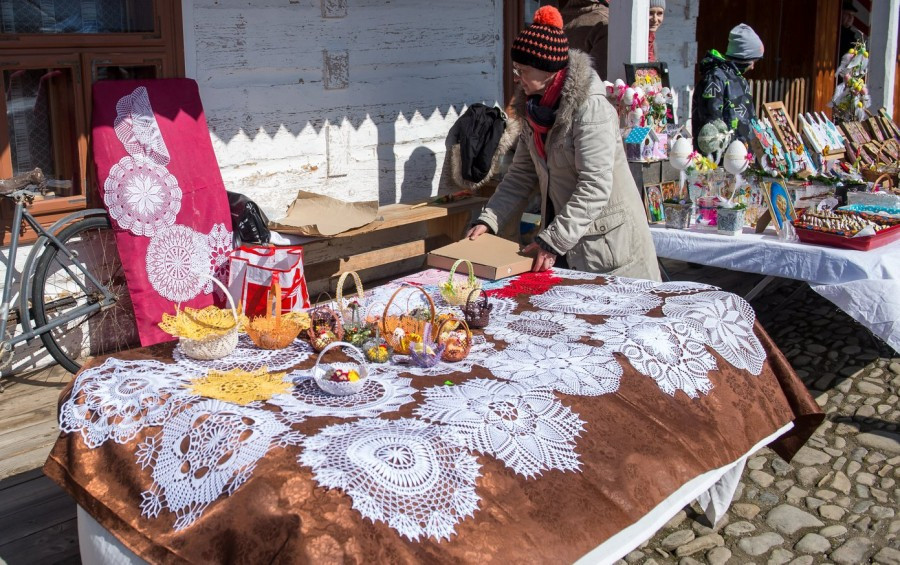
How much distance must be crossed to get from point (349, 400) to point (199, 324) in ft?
2.20

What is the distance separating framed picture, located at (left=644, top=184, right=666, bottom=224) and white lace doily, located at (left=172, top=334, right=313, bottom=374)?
2671mm

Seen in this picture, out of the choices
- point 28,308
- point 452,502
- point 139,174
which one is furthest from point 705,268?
point 452,502

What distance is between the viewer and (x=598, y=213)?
379 centimetres

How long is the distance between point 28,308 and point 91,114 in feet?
3.66

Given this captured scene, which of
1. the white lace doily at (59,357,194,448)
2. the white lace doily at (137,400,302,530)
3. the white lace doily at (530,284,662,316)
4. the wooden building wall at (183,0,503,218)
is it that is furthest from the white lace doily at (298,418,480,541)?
the wooden building wall at (183,0,503,218)

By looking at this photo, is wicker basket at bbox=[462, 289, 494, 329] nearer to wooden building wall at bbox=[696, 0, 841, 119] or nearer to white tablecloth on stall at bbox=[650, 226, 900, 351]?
white tablecloth on stall at bbox=[650, 226, 900, 351]

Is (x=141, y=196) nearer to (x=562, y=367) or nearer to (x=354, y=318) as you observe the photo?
(x=354, y=318)

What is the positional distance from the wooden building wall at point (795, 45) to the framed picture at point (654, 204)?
7386 millimetres

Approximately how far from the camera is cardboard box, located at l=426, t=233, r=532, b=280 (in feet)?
11.7

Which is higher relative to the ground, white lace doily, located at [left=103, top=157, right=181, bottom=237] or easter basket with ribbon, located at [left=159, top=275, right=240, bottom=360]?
white lace doily, located at [left=103, top=157, right=181, bottom=237]

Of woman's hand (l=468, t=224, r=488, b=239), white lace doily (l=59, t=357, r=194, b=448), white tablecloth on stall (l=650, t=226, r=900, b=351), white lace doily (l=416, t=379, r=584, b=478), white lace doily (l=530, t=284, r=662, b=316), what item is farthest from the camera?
white tablecloth on stall (l=650, t=226, r=900, b=351)

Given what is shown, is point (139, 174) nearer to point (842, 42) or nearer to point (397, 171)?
point (397, 171)

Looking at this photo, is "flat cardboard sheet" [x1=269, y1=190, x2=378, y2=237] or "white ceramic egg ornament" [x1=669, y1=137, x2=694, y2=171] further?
"flat cardboard sheet" [x1=269, y1=190, x2=378, y2=237]

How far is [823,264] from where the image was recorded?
4285mm
